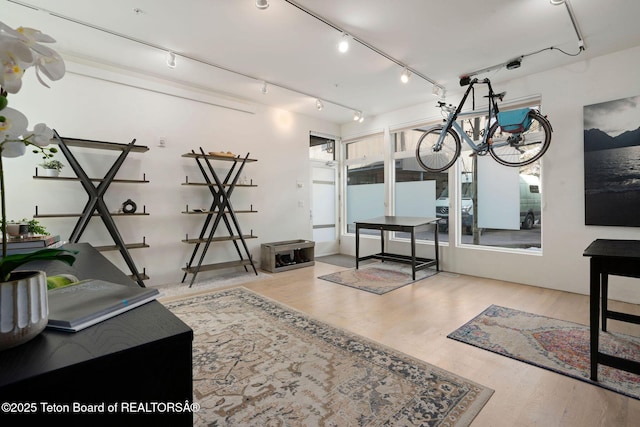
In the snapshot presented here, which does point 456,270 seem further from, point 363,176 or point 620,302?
point 363,176

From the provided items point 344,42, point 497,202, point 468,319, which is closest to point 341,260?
point 497,202

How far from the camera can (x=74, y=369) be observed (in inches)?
21.5

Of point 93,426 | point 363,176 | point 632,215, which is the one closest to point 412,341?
point 93,426

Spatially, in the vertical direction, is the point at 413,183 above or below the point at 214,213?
above

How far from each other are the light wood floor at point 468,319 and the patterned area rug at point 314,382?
0.16 metres

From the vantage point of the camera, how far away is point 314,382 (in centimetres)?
187

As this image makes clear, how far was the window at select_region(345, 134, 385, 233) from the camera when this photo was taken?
5.93m

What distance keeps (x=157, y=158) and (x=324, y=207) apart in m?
3.31

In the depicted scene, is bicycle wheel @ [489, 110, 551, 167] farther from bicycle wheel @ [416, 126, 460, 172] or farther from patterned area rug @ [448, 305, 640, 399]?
patterned area rug @ [448, 305, 640, 399]

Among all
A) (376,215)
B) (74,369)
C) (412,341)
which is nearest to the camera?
(74,369)

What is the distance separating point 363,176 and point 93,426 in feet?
19.7

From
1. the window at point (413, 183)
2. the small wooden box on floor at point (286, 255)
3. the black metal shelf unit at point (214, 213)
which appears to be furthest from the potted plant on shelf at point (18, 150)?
the window at point (413, 183)

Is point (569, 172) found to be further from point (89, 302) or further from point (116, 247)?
point (116, 247)

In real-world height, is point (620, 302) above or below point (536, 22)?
below
